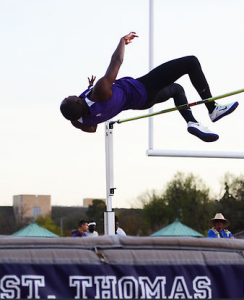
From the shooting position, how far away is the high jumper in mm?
5090

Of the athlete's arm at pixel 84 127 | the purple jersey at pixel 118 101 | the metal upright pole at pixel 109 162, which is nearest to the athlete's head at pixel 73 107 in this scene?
the purple jersey at pixel 118 101

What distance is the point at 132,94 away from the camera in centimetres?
556

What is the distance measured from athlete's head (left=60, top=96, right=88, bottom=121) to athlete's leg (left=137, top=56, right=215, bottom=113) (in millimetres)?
772

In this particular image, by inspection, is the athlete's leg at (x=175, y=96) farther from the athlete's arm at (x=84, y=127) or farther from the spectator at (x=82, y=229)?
the spectator at (x=82, y=229)

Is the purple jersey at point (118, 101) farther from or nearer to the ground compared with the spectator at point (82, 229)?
farther from the ground

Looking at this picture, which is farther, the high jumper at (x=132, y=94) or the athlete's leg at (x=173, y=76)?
the athlete's leg at (x=173, y=76)

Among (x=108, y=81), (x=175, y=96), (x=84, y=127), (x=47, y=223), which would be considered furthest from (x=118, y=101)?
(x=47, y=223)

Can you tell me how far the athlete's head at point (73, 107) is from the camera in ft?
16.5

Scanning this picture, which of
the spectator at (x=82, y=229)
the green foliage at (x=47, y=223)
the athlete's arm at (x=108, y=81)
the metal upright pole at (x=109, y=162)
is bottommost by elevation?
the green foliage at (x=47, y=223)

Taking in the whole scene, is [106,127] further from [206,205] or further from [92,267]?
[206,205]

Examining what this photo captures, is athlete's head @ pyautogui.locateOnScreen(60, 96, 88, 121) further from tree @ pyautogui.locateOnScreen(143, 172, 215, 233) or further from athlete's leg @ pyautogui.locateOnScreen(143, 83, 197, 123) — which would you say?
tree @ pyautogui.locateOnScreen(143, 172, 215, 233)

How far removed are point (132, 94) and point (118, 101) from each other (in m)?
0.23

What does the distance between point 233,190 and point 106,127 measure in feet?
121

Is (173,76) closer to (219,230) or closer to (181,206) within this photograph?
(219,230)
